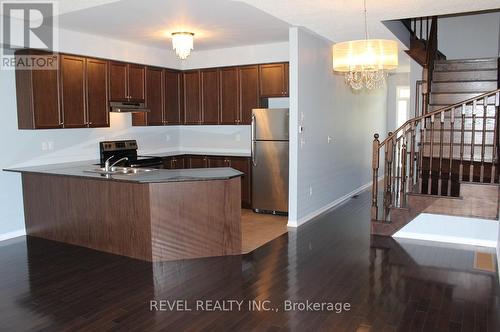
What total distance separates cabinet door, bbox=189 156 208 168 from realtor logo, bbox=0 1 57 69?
2644 millimetres

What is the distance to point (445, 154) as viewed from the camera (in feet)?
18.5

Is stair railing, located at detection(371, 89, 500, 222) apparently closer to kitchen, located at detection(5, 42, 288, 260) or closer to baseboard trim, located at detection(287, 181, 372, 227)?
baseboard trim, located at detection(287, 181, 372, 227)

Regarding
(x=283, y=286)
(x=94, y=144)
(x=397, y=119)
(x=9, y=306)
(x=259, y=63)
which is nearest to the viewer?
(x=9, y=306)

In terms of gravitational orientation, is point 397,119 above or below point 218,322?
above

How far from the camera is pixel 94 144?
6129 millimetres

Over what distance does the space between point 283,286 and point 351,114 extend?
4691mm

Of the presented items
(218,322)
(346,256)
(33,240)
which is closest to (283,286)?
(218,322)

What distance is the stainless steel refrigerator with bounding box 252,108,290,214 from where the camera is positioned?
6191 millimetres

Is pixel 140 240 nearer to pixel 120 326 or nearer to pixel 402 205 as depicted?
pixel 120 326

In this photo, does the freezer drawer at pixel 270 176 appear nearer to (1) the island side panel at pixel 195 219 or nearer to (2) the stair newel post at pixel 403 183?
(2) the stair newel post at pixel 403 183

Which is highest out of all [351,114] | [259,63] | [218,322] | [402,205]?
[259,63]

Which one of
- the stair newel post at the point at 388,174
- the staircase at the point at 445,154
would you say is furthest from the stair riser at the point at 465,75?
the stair newel post at the point at 388,174

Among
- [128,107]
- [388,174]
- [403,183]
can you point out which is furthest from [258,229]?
[128,107]

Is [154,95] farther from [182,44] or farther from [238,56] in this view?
[182,44]
